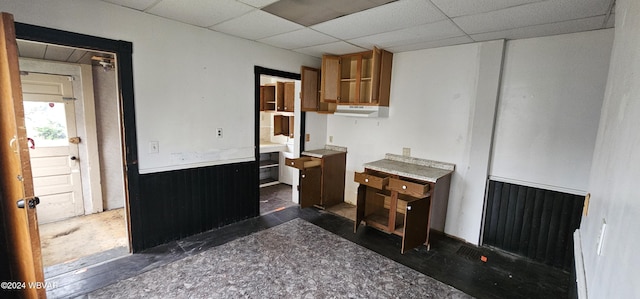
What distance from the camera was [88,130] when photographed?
3.53 metres

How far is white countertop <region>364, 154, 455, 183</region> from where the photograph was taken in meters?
2.88

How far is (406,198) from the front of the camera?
3.34m

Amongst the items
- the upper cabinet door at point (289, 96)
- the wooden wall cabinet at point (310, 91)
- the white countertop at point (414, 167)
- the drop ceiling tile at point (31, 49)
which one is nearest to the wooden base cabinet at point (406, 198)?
the white countertop at point (414, 167)

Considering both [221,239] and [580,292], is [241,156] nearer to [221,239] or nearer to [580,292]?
[221,239]

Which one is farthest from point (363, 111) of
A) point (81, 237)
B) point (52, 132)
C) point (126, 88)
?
point (52, 132)

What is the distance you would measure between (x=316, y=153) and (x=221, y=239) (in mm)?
1712

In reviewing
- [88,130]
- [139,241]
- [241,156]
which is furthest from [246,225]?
[88,130]

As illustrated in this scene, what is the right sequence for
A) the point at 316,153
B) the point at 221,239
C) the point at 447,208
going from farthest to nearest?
the point at 316,153 < the point at 447,208 < the point at 221,239

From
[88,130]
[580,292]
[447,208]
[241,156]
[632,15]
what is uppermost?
[632,15]

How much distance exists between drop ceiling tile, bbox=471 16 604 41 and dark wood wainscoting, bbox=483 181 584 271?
1484mm

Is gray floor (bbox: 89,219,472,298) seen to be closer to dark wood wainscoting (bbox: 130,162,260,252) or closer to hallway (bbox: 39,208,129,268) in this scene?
dark wood wainscoting (bbox: 130,162,260,252)

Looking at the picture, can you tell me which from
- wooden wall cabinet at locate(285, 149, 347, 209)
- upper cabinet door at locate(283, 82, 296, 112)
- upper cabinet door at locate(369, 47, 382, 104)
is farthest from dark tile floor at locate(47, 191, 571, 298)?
upper cabinet door at locate(283, 82, 296, 112)

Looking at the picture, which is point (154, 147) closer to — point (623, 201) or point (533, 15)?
point (623, 201)

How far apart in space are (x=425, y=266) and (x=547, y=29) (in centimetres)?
239
